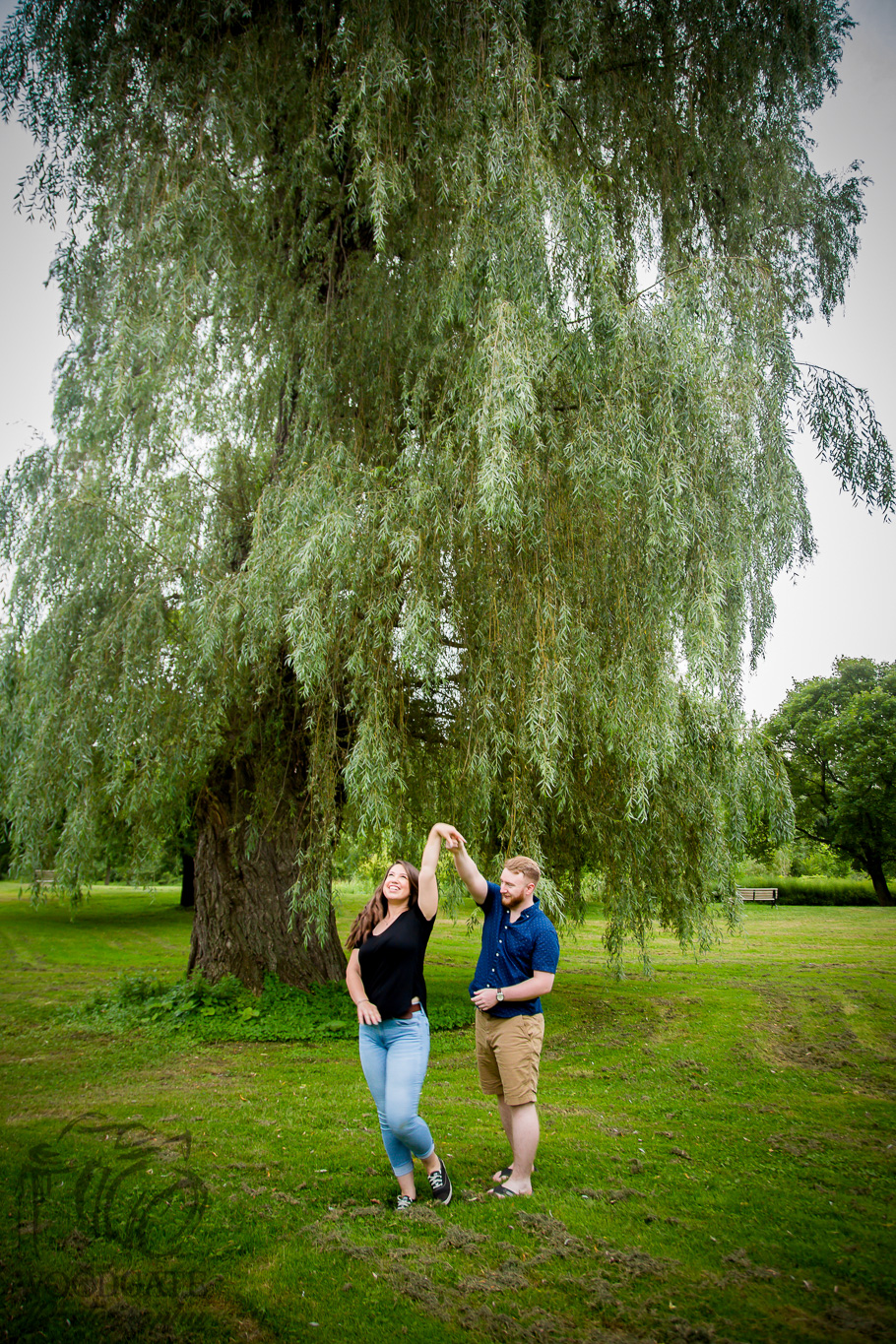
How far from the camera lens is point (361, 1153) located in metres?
4.29

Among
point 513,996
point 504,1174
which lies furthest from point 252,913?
point 513,996

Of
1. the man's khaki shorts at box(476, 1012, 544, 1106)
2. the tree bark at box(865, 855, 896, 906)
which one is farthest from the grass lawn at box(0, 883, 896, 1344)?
the tree bark at box(865, 855, 896, 906)

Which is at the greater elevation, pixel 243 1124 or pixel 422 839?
pixel 422 839

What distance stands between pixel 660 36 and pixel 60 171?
16.9 ft

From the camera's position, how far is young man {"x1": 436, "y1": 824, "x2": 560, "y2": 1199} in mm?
3545

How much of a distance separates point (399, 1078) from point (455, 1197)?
0.76 meters

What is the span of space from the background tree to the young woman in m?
20.7

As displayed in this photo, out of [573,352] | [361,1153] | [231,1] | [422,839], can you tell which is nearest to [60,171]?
[231,1]

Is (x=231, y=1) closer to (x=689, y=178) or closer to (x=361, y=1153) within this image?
(x=689, y=178)

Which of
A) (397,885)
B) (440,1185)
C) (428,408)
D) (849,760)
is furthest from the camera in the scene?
(849,760)

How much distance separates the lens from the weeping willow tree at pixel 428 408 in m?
5.45

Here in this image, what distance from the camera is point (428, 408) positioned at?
21.2 feet

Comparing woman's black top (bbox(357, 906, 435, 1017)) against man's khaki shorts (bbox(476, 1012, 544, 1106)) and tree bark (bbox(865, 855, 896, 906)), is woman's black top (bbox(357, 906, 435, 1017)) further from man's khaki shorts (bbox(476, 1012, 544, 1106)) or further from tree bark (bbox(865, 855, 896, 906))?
tree bark (bbox(865, 855, 896, 906))

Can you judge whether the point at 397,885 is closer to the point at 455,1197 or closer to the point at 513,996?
the point at 513,996
